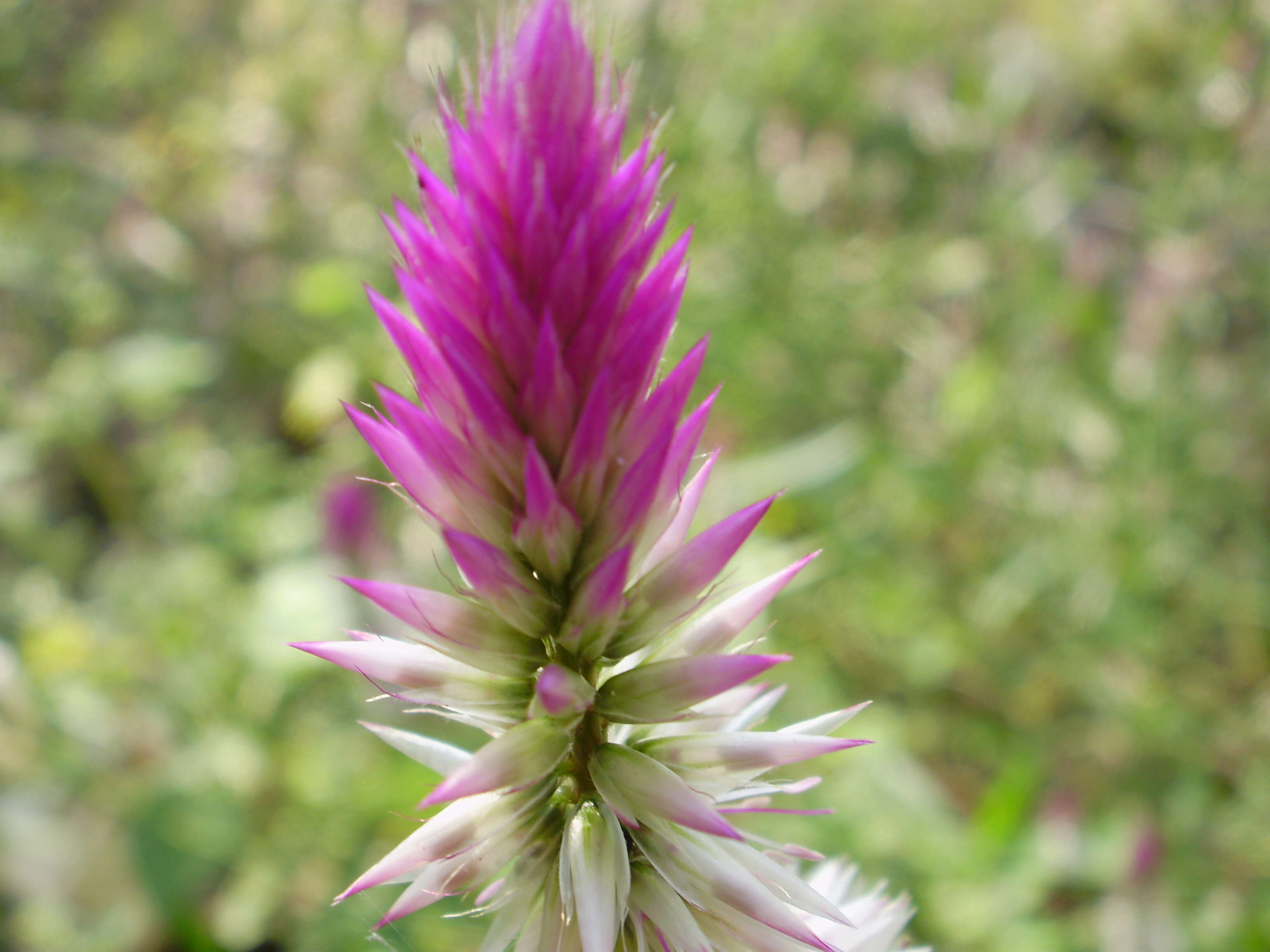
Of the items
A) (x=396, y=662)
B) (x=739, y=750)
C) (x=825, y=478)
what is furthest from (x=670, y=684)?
(x=825, y=478)

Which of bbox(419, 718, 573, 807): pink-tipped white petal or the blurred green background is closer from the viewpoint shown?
bbox(419, 718, 573, 807): pink-tipped white petal

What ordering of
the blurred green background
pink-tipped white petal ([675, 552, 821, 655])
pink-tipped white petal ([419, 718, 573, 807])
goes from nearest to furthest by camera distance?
1. pink-tipped white petal ([419, 718, 573, 807])
2. pink-tipped white petal ([675, 552, 821, 655])
3. the blurred green background

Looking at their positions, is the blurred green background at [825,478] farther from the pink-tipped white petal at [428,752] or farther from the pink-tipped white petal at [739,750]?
the pink-tipped white petal at [739,750]

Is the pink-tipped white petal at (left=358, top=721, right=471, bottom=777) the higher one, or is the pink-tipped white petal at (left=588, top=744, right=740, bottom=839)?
the pink-tipped white petal at (left=588, top=744, right=740, bottom=839)

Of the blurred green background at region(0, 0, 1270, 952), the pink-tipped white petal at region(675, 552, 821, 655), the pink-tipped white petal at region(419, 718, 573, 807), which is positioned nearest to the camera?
the pink-tipped white petal at region(419, 718, 573, 807)

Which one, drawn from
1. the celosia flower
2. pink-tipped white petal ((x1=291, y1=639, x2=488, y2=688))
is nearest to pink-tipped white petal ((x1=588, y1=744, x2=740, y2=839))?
the celosia flower

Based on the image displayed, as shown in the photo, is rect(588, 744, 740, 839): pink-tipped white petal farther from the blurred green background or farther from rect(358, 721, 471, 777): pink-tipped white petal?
the blurred green background

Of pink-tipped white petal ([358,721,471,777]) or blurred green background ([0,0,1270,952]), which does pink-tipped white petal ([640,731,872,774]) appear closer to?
pink-tipped white petal ([358,721,471,777])

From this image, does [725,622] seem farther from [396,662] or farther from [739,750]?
[396,662]
